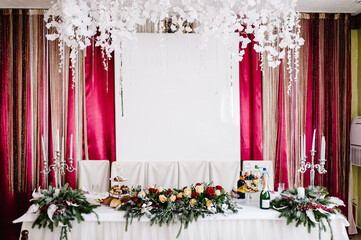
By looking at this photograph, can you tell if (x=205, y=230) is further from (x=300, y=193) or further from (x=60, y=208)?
(x=60, y=208)

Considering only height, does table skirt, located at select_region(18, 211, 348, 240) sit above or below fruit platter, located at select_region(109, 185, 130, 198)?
below

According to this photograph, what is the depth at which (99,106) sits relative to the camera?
4.14 meters

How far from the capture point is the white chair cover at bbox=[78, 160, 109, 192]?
12.7 feet

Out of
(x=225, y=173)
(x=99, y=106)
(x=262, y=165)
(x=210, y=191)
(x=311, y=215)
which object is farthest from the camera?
(x=99, y=106)

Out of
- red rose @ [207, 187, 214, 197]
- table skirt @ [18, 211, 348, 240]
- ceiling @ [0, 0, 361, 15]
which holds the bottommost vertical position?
table skirt @ [18, 211, 348, 240]

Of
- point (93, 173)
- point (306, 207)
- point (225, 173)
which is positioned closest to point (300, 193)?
point (306, 207)

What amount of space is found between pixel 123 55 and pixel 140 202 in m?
2.08

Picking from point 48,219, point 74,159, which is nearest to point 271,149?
point 74,159

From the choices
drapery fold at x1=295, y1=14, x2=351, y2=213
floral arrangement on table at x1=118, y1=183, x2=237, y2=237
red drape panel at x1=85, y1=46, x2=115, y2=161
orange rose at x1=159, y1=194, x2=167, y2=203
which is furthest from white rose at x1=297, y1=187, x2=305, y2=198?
red drape panel at x1=85, y1=46, x2=115, y2=161

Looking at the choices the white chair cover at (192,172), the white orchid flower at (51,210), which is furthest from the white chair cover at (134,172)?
the white orchid flower at (51,210)

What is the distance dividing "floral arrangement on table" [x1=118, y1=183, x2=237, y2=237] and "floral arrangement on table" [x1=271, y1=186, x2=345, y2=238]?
421 mm

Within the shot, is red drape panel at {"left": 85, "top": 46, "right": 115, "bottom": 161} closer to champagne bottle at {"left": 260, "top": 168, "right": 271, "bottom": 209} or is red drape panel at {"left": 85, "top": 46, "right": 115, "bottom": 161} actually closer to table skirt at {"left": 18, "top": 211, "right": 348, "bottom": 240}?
table skirt at {"left": 18, "top": 211, "right": 348, "bottom": 240}

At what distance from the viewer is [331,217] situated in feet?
8.46

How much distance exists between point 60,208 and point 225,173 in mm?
2041
